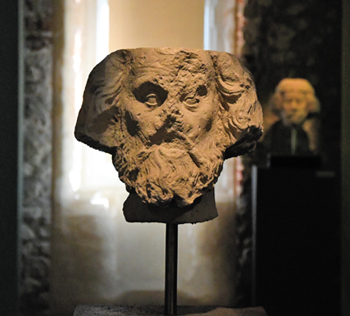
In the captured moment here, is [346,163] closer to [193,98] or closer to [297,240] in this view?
[297,240]

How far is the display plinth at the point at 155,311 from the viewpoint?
2.74m

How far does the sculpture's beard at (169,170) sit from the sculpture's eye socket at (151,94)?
0.20 meters

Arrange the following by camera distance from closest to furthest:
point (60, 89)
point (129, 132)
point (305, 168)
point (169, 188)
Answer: point (169, 188) → point (129, 132) → point (305, 168) → point (60, 89)

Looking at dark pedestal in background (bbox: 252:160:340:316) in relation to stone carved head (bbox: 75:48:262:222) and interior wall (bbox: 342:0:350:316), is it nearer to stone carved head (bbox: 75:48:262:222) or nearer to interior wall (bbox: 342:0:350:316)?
interior wall (bbox: 342:0:350:316)

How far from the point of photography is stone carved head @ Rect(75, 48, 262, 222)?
88.1 inches

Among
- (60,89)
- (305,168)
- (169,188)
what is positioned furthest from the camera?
(60,89)

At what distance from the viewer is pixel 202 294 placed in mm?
3473

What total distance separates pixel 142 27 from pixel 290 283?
6.36 ft

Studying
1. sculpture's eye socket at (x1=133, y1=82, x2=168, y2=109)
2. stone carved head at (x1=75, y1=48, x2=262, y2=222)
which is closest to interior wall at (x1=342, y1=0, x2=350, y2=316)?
stone carved head at (x1=75, y1=48, x2=262, y2=222)

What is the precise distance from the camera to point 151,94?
7.52 ft

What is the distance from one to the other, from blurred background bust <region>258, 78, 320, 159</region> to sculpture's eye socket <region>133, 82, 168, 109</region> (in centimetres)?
126

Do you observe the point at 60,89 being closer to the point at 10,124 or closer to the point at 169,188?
the point at 10,124

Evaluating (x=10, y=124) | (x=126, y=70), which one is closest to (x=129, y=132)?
(x=126, y=70)

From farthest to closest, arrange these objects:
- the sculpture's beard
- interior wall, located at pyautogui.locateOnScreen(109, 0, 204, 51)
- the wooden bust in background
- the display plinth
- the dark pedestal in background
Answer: interior wall, located at pyautogui.locateOnScreen(109, 0, 204, 51) → the wooden bust in background → the dark pedestal in background → the display plinth → the sculpture's beard
